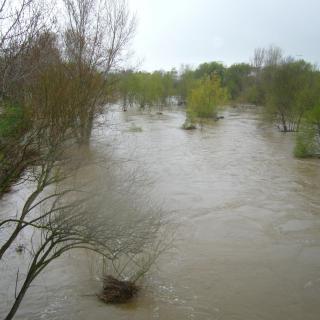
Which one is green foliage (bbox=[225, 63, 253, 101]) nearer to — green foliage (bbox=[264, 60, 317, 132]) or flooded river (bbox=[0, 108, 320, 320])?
green foliage (bbox=[264, 60, 317, 132])

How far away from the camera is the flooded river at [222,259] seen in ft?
27.8

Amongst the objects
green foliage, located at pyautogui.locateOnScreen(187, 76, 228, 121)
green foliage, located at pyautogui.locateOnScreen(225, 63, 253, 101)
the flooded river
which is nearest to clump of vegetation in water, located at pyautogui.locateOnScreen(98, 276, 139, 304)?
the flooded river

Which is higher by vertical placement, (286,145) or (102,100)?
(102,100)

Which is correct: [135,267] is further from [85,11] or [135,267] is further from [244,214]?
[85,11]

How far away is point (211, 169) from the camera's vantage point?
21.2m

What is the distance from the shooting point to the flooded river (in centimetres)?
846

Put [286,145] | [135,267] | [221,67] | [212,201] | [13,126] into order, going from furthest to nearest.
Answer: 1. [221,67]
2. [286,145]
3. [212,201]
4. [135,267]
5. [13,126]

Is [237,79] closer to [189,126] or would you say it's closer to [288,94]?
[189,126]

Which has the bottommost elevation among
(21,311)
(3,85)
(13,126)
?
(21,311)

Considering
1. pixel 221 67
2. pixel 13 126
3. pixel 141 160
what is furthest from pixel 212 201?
pixel 221 67

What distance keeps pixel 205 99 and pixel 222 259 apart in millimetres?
36823

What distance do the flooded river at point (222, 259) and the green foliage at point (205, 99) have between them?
967 inches

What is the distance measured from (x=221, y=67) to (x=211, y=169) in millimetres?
68409

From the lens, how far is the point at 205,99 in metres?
46.3
